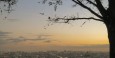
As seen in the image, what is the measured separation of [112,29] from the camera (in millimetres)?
14969

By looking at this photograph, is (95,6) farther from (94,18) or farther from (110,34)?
(110,34)

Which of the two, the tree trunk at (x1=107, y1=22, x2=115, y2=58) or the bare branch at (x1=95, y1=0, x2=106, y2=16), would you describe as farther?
the bare branch at (x1=95, y1=0, x2=106, y2=16)

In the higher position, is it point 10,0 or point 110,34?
point 10,0

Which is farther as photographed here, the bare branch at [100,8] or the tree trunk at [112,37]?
the bare branch at [100,8]

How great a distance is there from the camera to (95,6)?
1587cm

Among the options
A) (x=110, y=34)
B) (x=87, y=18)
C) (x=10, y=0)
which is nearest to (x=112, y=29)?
(x=110, y=34)

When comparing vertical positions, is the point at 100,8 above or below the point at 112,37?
above

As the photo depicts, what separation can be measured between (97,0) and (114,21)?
47.1 inches

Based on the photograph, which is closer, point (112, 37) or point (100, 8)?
point (112, 37)

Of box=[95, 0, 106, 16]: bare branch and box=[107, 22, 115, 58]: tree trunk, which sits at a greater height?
box=[95, 0, 106, 16]: bare branch

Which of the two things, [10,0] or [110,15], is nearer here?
[110,15]

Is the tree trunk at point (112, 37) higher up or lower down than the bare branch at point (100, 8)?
lower down

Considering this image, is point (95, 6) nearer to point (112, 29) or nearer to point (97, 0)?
point (97, 0)

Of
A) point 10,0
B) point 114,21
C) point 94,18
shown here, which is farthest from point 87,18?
point 10,0
